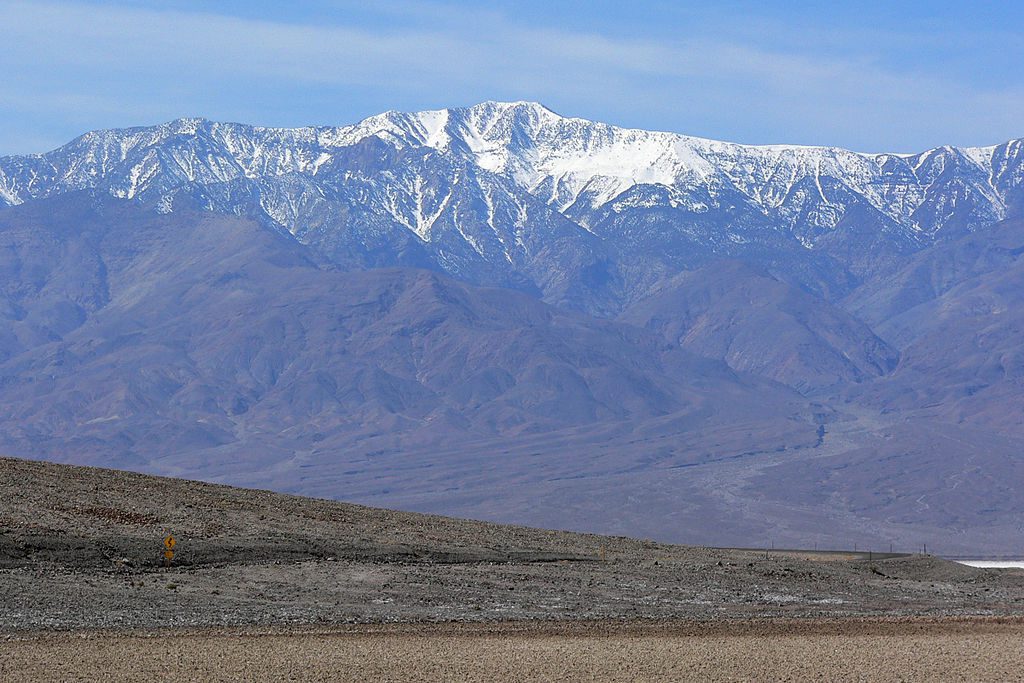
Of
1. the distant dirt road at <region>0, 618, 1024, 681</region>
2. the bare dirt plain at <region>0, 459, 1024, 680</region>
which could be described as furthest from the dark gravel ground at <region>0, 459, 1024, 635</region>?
the distant dirt road at <region>0, 618, 1024, 681</region>

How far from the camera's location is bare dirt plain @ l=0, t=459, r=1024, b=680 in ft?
94.7

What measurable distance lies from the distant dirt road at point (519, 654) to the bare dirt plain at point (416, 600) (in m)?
0.08

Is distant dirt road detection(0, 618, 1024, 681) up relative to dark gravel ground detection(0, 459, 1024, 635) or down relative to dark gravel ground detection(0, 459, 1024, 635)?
up

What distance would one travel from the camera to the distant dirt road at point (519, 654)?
90.7ft

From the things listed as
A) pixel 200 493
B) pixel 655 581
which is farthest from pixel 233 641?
pixel 200 493

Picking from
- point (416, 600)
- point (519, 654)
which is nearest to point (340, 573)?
point (416, 600)

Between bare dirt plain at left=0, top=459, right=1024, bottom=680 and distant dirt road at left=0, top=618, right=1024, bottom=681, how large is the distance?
0.08m

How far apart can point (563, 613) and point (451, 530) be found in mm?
14855

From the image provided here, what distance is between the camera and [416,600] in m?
38.1

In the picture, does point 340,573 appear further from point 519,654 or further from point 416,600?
point 519,654

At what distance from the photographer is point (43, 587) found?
35.7m

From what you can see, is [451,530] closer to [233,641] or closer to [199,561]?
[199,561]

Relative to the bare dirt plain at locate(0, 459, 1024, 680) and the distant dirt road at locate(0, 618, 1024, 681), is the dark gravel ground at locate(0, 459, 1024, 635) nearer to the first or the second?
the bare dirt plain at locate(0, 459, 1024, 680)

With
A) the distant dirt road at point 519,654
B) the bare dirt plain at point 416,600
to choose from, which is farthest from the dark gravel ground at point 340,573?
the distant dirt road at point 519,654
